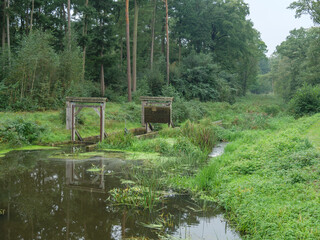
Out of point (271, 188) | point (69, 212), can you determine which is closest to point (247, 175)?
point (271, 188)

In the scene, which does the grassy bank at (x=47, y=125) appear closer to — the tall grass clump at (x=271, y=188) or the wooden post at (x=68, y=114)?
the wooden post at (x=68, y=114)

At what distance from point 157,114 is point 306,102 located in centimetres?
1116

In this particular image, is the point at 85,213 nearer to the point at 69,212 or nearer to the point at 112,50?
the point at 69,212

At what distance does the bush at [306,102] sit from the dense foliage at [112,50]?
37.7 feet

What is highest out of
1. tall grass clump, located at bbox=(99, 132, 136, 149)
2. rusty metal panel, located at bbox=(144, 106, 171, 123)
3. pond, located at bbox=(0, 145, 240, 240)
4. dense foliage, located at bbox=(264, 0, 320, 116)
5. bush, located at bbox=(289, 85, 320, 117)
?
dense foliage, located at bbox=(264, 0, 320, 116)

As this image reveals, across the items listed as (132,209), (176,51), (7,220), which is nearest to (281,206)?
(132,209)

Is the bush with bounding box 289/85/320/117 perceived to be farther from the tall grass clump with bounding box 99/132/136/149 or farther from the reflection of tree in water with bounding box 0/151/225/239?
the reflection of tree in water with bounding box 0/151/225/239

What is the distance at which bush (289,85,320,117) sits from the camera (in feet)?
66.1

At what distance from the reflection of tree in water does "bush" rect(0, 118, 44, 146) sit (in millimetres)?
3796

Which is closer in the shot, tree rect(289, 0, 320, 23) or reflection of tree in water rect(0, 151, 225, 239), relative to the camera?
reflection of tree in water rect(0, 151, 225, 239)

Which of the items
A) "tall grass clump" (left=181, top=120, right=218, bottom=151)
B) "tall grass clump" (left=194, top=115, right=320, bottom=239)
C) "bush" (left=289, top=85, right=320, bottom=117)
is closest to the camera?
"tall grass clump" (left=194, top=115, right=320, bottom=239)

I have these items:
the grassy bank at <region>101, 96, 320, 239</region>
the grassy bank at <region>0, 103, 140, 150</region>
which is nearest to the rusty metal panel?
the grassy bank at <region>0, 103, 140, 150</region>

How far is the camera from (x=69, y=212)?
17.7ft

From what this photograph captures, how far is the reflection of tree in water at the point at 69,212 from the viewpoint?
15.3 ft
